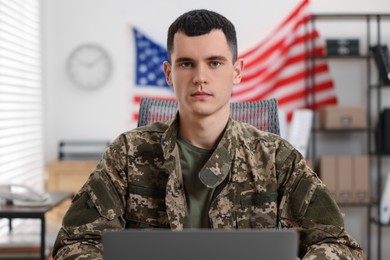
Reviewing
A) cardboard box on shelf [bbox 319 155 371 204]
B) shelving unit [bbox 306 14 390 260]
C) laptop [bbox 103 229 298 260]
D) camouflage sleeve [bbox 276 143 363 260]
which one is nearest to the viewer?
laptop [bbox 103 229 298 260]

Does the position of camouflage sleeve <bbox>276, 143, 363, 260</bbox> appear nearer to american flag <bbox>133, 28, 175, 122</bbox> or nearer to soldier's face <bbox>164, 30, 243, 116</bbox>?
soldier's face <bbox>164, 30, 243, 116</bbox>

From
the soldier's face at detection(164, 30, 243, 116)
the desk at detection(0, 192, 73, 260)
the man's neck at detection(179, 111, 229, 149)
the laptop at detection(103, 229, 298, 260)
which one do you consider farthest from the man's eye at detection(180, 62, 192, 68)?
the desk at detection(0, 192, 73, 260)

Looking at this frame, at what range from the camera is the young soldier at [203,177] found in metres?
1.35

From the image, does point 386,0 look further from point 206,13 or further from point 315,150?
point 206,13

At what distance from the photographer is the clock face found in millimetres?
4348

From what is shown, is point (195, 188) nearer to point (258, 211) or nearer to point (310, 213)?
point (258, 211)

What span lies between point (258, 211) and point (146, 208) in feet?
0.97

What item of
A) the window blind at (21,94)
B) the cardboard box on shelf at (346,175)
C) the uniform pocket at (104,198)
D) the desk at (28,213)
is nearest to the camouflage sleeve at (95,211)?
the uniform pocket at (104,198)

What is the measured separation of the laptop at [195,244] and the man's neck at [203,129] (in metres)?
0.58

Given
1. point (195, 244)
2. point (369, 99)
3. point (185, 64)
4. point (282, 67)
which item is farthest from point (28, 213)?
point (369, 99)

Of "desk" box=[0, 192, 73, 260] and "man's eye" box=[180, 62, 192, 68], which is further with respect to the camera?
"desk" box=[0, 192, 73, 260]

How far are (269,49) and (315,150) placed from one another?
88cm

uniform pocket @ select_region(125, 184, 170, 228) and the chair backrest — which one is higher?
the chair backrest

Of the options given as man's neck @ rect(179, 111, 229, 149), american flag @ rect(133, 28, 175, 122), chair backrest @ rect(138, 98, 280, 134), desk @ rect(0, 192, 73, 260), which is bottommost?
desk @ rect(0, 192, 73, 260)
